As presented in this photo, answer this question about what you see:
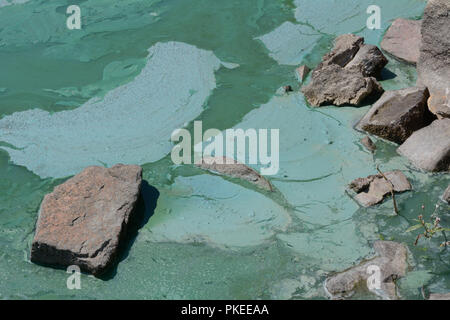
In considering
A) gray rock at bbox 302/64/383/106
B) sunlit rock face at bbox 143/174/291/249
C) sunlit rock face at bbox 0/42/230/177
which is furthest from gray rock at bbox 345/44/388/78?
sunlit rock face at bbox 143/174/291/249

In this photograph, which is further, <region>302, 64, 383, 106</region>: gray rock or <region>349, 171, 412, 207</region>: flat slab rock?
<region>302, 64, 383, 106</region>: gray rock

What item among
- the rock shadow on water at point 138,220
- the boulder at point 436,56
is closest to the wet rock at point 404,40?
the boulder at point 436,56

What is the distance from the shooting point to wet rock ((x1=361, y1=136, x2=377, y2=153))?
3.87 m

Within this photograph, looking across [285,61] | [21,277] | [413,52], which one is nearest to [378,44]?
[413,52]

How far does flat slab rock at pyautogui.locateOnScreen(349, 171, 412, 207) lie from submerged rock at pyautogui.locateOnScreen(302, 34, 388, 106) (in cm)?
83

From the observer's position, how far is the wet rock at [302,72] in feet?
15.1

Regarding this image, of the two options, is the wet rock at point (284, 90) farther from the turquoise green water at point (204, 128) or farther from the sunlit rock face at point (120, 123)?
the sunlit rock face at point (120, 123)

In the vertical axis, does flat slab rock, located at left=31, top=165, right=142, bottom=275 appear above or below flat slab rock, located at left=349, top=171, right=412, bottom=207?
below

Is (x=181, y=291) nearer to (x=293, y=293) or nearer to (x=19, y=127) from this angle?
(x=293, y=293)

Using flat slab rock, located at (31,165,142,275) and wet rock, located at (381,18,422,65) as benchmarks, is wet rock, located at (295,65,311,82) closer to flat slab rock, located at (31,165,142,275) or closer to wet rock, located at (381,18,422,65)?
wet rock, located at (381,18,422,65)

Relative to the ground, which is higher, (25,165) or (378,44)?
(378,44)

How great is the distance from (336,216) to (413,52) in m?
1.87
